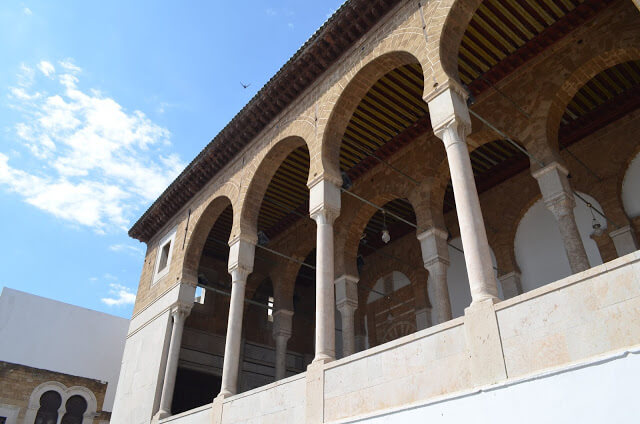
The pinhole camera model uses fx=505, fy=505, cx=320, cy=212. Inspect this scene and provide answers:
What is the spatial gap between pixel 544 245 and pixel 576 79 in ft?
11.7

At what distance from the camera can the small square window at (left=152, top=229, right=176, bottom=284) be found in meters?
13.6

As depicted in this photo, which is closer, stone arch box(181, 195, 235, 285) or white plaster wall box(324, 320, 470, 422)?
white plaster wall box(324, 320, 470, 422)

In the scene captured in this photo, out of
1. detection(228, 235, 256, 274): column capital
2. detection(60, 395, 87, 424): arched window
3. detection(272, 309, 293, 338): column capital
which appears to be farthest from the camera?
detection(60, 395, 87, 424): arched window

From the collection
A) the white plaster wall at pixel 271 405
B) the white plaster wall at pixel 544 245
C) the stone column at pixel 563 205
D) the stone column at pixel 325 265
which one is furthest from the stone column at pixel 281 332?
the stone column at pixel 563 205

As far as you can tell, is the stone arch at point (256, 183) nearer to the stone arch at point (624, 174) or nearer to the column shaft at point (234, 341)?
the column shaft at point (234, 341)

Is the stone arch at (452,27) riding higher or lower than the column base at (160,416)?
higher

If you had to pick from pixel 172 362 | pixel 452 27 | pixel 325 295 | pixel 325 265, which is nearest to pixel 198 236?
pixel 172 362

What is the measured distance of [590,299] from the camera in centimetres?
459

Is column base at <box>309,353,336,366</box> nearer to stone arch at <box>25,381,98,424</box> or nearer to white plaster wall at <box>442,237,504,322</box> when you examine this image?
white plaster wall at <box>442,237,504,322</box>

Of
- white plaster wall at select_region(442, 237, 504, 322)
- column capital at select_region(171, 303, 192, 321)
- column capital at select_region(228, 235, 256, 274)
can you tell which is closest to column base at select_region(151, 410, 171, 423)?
column capital at select_region(171, 303, 192, 321)

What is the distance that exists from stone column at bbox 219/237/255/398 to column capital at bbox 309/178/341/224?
238 centimetres

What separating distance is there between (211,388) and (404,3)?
10.7m

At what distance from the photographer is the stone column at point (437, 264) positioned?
9.14 metres

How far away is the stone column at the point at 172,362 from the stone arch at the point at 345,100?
547cm
